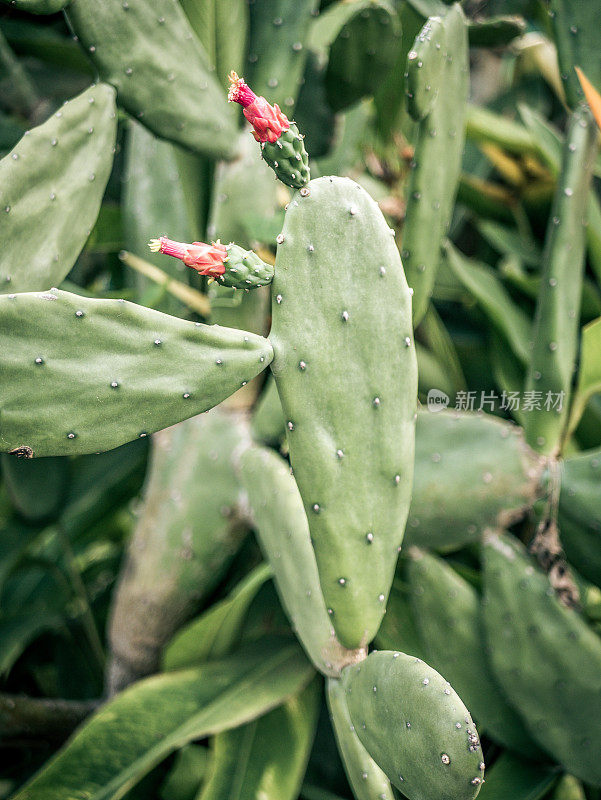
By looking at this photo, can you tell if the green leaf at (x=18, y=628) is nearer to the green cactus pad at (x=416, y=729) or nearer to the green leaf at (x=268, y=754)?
the green leaf at (x=268, y=754)

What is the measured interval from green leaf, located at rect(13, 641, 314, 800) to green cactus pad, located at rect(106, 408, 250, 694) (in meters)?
0.08

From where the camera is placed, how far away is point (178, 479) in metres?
0.91

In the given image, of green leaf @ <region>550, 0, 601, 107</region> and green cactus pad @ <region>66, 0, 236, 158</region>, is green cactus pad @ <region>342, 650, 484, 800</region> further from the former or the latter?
green leaf @ <region>550, 0, 601, 107</region>

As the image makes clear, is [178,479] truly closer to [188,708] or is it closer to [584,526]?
[188,708]

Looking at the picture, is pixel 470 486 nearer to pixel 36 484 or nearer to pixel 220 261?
pixel 220 261

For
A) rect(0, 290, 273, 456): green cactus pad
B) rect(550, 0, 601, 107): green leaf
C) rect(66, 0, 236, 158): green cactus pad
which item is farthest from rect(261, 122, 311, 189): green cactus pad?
rect(550, 0, 601, 107): green leaf

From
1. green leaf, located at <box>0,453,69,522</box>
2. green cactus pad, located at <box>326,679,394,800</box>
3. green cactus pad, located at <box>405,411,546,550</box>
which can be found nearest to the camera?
green cactus pad, located at <box>326,679,394,800</box>

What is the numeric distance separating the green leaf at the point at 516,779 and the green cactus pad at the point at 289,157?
0.72 metres

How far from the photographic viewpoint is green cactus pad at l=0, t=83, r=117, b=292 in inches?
23.5

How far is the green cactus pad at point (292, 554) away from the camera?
643mm

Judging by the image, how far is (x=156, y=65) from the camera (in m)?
0.69

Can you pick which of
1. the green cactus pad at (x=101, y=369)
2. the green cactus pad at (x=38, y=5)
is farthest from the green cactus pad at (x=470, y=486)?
the green cactus pad at (x=38, y=5)

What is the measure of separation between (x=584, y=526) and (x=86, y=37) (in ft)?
2.42

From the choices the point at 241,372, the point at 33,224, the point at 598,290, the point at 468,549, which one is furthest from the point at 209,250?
the point at 598,290
